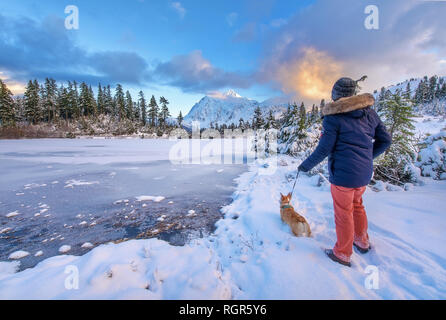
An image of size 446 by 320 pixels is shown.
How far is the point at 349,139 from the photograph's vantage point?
207cm

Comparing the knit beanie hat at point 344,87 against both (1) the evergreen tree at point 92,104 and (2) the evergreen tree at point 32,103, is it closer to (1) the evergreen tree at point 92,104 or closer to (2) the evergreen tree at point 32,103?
(1) the evergreen tree at point 92,104

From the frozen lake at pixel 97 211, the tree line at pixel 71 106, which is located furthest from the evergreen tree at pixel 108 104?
the frozen lake at pixel 97 211

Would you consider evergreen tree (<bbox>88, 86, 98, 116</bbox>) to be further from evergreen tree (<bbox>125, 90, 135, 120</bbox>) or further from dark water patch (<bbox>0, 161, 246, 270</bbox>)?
dark water patch (<bbox>0, 161, 246, 270</bbox>)

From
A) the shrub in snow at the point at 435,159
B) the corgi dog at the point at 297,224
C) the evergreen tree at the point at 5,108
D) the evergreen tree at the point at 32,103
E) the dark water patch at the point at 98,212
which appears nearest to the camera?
the corgi dog at the point at 297,224

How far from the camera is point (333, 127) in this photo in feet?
Answer: 6.84

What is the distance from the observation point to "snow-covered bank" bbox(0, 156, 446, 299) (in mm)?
1782

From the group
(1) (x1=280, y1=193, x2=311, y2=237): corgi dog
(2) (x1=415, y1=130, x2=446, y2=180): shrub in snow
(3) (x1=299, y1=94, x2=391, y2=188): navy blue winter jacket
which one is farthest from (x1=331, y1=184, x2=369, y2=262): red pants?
(2) (x1=415, y1=130, x2=446, y2=180): shrub in snow

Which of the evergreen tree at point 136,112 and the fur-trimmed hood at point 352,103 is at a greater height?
the evergreen tree at point 136,112

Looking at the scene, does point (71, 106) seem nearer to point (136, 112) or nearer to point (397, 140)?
point (136, 112)

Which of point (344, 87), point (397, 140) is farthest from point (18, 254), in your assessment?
point (397, 140)

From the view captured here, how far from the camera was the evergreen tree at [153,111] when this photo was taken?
60875mm

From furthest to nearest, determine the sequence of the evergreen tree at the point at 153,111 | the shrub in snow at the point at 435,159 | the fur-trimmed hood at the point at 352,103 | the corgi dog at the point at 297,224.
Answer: the evergreen tree at the point at 153,111, the shrub in snow at the point at 435,159, the corgi dog at the point at 297,224, the fur-trimmed hood at the point at 352,103

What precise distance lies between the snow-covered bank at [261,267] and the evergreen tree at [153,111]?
215 feet

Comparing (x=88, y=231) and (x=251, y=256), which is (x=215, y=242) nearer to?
(x=251, y=256)
